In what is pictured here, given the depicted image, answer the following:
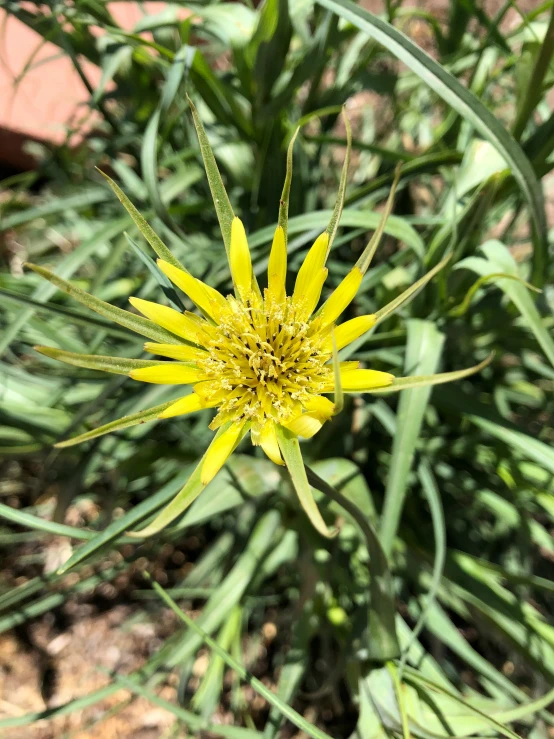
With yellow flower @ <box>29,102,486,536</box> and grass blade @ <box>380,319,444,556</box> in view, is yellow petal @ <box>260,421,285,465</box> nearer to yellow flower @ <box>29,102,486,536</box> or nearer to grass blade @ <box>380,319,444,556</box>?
yellow flower @ <box>29,102,486,536</box>

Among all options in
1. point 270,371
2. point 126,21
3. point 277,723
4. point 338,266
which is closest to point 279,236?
point 270,371

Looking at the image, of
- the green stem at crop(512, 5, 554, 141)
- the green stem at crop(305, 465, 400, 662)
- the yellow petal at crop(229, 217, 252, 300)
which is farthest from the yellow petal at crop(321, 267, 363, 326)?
the green stem at crop(512, 5, 554, 141)

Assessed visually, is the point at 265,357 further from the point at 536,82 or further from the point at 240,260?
the point at 536,82

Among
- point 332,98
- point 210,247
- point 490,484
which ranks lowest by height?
point 490,484

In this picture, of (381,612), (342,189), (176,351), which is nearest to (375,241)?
(342,189)

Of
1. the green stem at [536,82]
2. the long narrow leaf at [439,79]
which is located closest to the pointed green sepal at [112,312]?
the long narrow leaf at [439,79]

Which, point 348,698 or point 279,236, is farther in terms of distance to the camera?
point 348,698

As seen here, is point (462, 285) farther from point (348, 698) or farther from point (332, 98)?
point (348, 698)
